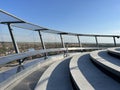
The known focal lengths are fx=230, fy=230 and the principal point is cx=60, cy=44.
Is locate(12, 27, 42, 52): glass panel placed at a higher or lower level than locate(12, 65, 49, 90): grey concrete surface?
higher

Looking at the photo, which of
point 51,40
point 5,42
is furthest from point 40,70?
point 51,40

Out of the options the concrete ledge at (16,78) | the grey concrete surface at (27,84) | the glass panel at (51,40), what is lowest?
the grey concrete surface at (27,84)

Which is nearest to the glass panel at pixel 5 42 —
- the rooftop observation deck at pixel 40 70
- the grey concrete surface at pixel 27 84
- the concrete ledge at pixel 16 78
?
the rooftop observation deck at pixel 40 70

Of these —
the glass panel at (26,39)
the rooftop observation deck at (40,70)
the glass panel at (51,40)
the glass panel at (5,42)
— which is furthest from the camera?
the glass panel at (51,40)

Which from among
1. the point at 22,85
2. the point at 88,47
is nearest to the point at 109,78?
the point at 22,85

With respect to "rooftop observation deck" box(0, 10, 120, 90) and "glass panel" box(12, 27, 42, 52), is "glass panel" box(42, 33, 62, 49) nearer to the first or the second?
"rooftop observation deck" box(0, 10, 120, 90)

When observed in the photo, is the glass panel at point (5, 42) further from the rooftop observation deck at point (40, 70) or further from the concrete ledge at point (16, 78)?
the concrete ledge at point (16, 78)

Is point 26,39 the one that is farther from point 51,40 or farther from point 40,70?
point 51,40

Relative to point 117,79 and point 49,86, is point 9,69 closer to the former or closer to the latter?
point 49,86

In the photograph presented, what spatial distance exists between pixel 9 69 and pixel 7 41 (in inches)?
41.5

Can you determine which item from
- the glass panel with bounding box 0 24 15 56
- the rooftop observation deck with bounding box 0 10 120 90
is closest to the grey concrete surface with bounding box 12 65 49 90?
the rooftop observation deck with bounding box 0 10 120 90

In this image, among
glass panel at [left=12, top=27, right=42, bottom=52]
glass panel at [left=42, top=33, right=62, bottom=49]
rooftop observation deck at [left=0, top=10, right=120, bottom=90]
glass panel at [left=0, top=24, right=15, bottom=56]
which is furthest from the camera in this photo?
glass panel at [left=42, top=33, right=62, bottom=49]

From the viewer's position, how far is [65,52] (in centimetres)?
1496

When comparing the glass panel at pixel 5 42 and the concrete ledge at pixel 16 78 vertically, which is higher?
the glass panel at pixel 5 42
